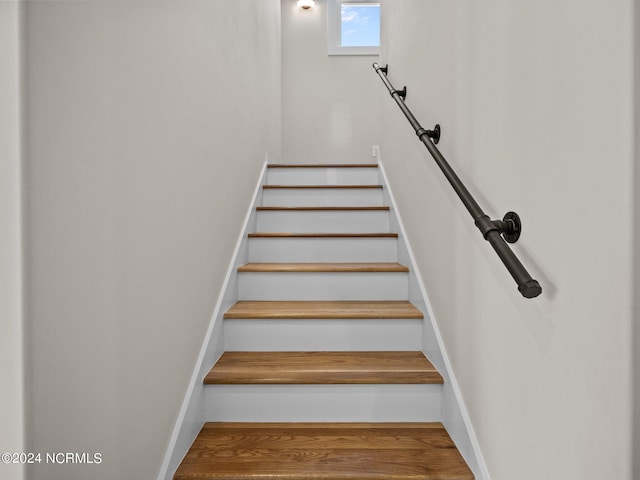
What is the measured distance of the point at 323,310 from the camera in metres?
1.56

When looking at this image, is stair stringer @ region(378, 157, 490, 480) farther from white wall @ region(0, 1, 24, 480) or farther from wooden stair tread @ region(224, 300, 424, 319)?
white wall @ region(0, 1, 24, 480)

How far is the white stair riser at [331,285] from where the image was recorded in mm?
1758

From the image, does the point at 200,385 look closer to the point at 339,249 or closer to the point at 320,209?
the point at 339,249

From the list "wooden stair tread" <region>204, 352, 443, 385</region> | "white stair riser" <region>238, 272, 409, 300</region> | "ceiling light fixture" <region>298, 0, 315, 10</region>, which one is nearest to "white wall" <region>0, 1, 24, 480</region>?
"wooden stair tread" <region>204, 352, 443, 385</region>

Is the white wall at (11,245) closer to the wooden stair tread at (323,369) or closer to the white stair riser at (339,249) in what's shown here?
the wooden stair tread at (323,369)

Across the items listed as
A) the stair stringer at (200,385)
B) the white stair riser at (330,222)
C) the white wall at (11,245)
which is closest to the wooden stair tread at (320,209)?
the white stair riser at (330,222)

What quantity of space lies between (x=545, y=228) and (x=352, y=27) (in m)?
3.97

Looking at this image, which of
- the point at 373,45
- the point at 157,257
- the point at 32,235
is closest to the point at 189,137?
the point at 157,257

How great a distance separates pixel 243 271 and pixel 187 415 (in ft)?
2.43

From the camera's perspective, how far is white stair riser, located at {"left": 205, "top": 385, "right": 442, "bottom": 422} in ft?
4.17

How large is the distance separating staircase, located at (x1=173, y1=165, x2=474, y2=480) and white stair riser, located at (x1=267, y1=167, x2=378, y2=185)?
34.2 inches

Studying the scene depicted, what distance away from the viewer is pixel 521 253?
2.60 feet

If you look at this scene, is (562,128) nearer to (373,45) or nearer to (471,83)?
(471,83)

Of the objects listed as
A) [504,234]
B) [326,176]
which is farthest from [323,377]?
[326,176]
